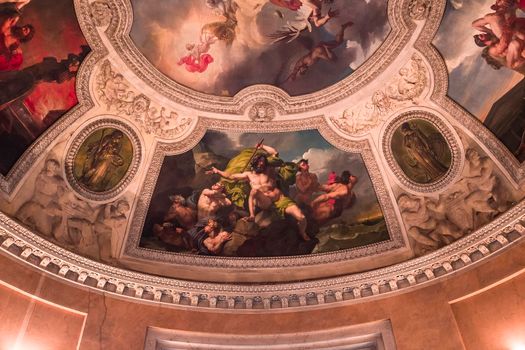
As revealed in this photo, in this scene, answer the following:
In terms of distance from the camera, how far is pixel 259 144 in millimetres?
13000

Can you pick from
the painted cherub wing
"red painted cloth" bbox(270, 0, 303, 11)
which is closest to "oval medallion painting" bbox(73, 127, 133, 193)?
the painted cherub wing

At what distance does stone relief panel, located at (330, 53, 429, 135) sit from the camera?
11.8 metres

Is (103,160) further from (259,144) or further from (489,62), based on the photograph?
(489,62)

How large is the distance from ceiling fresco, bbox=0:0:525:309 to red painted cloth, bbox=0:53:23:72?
0.10ft

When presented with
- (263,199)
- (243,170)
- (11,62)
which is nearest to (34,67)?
(11,62)

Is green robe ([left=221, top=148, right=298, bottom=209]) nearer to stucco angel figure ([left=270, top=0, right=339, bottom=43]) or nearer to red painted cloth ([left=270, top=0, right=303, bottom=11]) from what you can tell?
stucco angel figure ([left=270, top=0, right=339, bottom=43])

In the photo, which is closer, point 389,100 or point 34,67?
point 34,67

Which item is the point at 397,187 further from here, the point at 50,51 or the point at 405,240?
the point at 50,51

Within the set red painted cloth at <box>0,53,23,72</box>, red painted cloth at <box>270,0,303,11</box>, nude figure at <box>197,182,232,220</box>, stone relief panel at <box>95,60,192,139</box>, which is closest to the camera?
red painted cloth at <box>0,53,23,72</box>

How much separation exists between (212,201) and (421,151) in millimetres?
5574

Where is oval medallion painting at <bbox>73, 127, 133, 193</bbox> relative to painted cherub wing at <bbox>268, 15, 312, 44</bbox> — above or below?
below

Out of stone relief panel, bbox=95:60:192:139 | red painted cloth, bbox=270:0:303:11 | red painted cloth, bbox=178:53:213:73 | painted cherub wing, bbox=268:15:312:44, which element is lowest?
stone relief panel, bbox=95:60:192:139

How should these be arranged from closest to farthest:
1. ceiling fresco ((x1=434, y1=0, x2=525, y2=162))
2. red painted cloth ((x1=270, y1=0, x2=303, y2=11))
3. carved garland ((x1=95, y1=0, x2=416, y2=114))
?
1. ceiling fresco ((x1=434, y1=0, x2=525, y2=162))
2. carved garland ((x1=95, y1=0, x2=416, y2=114))
3. red painted cloth ((x1=270, y1=0, x2=303, y2=11))

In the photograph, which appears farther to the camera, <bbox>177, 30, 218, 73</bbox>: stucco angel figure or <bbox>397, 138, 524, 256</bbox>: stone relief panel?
<bbox>177, 30, 218, 73</bbox>: stucco angel figure
